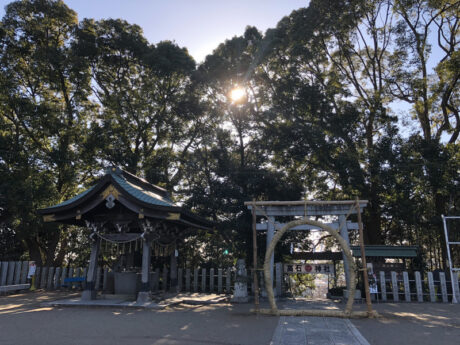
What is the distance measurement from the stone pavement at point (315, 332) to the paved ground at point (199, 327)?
0.02 metres

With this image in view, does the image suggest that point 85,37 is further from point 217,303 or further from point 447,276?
point 447,276

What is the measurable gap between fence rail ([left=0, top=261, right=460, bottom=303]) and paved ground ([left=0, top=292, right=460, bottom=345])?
2106mm

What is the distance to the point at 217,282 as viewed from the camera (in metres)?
15.5

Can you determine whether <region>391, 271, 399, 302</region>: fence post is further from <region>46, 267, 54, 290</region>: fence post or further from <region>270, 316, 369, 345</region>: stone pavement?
<region>46, 267, 54, 290</region>: fence post

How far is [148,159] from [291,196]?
9.68 m

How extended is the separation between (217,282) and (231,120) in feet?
31.3

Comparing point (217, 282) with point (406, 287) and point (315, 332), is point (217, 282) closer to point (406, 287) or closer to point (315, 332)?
point (406, 287)

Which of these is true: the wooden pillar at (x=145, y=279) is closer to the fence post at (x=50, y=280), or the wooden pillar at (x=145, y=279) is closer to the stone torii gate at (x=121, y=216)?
the stone torii gate at (x=121, y=216)

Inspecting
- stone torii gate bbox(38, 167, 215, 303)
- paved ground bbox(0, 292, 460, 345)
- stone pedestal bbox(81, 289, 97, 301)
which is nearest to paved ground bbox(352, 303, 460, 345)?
paved ground bbox(0, 292, 460, 345)

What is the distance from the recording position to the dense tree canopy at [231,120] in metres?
16.5

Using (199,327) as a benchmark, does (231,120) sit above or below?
above

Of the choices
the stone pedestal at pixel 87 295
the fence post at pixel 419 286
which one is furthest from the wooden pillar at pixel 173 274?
the fence post at pixel 419 286

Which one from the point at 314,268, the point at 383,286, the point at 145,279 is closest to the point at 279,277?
the point at 314,268

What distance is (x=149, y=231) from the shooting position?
36.4ft
